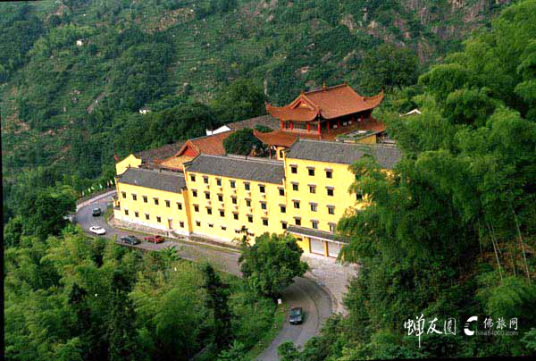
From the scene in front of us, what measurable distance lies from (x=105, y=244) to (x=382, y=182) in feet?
24.3

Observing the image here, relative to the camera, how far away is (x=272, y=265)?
1168 cm

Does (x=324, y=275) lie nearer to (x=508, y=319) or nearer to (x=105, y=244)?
(x=105, y=244)

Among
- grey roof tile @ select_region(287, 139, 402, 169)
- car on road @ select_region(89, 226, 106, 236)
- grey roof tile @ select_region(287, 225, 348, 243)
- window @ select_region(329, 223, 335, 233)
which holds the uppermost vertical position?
grey roof tile @ select_region(287, 139, 402, 169)

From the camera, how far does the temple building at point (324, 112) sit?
53.2ft

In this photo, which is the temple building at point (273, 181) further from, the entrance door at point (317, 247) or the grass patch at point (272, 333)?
the grass patch at point (272, 333)

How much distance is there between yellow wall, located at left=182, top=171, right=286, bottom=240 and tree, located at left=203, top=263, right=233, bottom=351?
3.90 m

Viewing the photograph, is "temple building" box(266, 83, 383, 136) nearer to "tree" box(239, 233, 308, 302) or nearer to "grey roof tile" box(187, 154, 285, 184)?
"grey roof tile" box(187, 154, 285, 184)

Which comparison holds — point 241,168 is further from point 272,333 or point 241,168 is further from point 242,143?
point 272,333

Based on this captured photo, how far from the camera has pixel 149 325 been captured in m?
9.12

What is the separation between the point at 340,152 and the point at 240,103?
35.5 ft

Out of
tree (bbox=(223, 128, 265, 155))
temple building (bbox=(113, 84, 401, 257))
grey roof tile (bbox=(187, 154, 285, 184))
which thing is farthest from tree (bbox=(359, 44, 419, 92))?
grey roof tile (bbox=(187, 154, 285, 184))

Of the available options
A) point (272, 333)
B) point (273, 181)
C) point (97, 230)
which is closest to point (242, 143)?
point (273, 181)

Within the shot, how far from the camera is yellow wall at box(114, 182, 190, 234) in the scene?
1520 centimetres

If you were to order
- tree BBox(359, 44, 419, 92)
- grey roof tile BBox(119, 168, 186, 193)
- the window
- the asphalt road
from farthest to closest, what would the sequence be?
tree BBox(359, 44, 419, 92), grey roof tile BBox(119, 168, 186, 193), the window, the asphalt road
